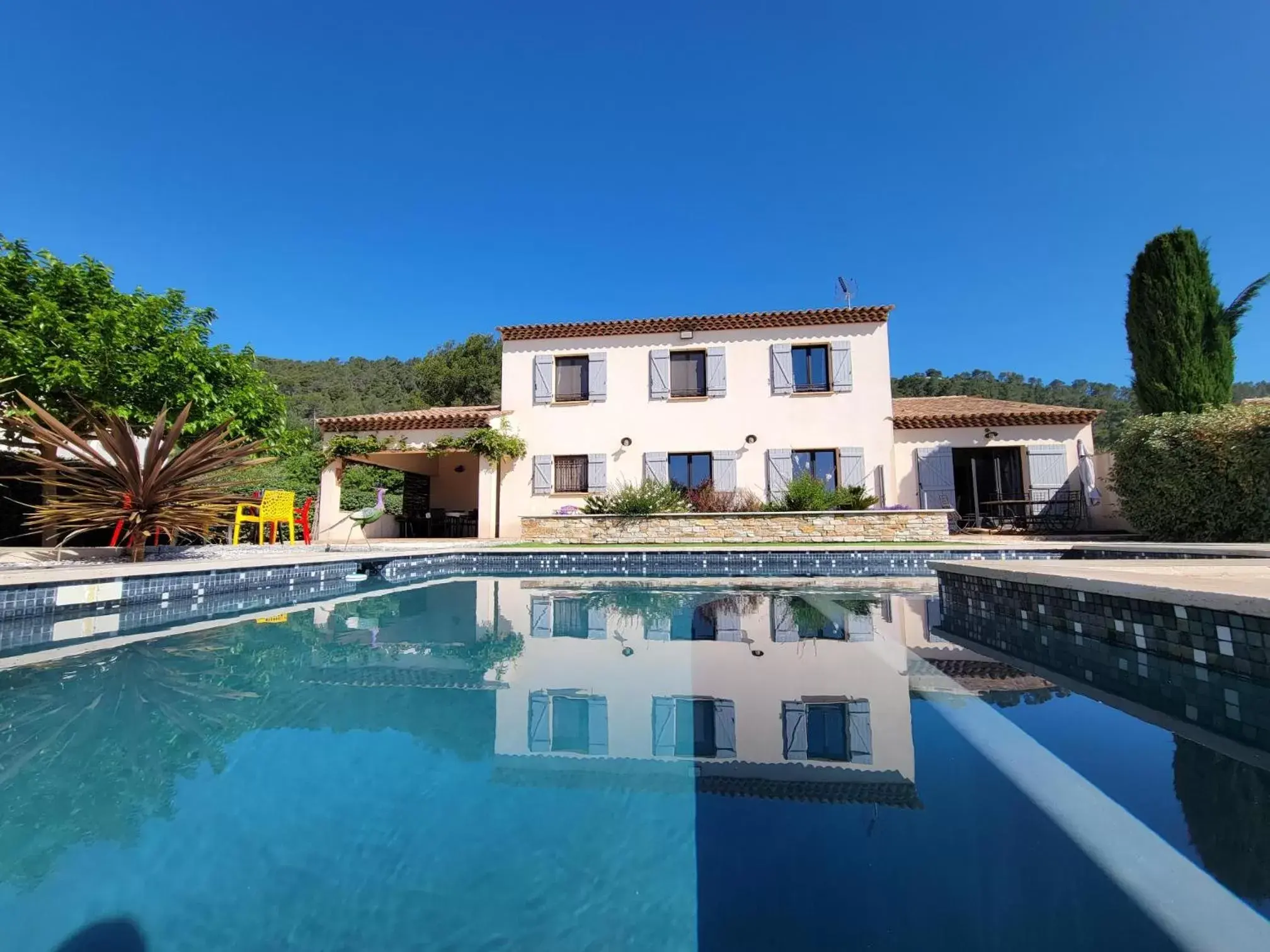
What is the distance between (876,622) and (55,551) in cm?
1038

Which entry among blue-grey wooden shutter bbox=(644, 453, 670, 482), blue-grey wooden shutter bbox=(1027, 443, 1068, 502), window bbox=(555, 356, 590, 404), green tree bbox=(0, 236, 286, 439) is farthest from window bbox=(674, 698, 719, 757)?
blue-grey wooden shutter bbox=(1027, 443, 1068, 502)

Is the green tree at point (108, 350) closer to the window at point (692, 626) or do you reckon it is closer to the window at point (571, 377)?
the window at point (571, 377)

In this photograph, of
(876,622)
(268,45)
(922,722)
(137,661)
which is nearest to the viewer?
(922,722)

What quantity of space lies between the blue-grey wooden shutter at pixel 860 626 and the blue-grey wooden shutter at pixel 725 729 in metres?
1.65

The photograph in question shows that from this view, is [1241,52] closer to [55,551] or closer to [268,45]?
[268,45]

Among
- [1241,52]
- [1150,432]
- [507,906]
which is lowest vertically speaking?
[507,906]

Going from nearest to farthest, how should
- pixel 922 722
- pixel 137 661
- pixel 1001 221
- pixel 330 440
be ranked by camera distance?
pixel 922 722 < pixel 137 661 < pixel 330 440 < pixel 1001 221

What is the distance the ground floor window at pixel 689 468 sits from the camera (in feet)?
43.2

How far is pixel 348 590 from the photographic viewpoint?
6.72 meters

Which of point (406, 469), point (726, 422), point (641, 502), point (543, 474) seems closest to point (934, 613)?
point (641, 502)

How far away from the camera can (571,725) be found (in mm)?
2266

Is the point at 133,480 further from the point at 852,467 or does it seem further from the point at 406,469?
the point at 852,467

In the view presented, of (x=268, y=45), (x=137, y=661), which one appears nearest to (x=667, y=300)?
(x=268, y=45)

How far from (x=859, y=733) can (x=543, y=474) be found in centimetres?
1166
